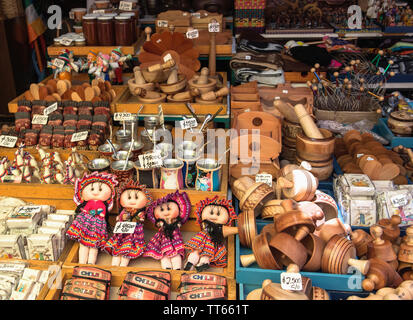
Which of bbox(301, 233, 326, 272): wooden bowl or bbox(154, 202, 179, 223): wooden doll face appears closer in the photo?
bbox(301, 233, 326, 272): wooden bowl

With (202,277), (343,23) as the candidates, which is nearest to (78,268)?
(202,277)

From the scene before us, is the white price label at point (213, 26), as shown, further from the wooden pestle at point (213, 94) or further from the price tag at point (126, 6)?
the price tag at point (126, 6)

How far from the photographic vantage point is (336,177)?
7.35 feet

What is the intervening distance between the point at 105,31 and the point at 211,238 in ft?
7.41

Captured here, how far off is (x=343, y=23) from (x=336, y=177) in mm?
2985

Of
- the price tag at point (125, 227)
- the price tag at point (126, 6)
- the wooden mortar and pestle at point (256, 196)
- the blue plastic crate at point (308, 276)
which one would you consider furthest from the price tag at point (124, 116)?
the price tag at point (126, 6)

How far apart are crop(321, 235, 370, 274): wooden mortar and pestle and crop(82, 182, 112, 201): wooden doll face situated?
3.32 feet

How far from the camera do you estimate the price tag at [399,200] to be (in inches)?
74.8

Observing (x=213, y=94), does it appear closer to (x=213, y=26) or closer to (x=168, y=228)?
(x=213, y=26)

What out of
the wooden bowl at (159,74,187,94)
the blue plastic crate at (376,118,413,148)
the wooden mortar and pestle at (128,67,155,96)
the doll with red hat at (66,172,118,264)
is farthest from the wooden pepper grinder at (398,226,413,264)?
the wooden mortar and pestle at (128,67,155,96)

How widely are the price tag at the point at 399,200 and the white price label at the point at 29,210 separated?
1687 mm

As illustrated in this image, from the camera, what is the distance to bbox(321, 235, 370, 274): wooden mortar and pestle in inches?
61.0

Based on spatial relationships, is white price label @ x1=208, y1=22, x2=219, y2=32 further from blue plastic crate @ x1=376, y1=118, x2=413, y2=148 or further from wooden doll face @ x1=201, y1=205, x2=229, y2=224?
wooden doll face @ x1=201, y1=205, x2=229, y2=224
